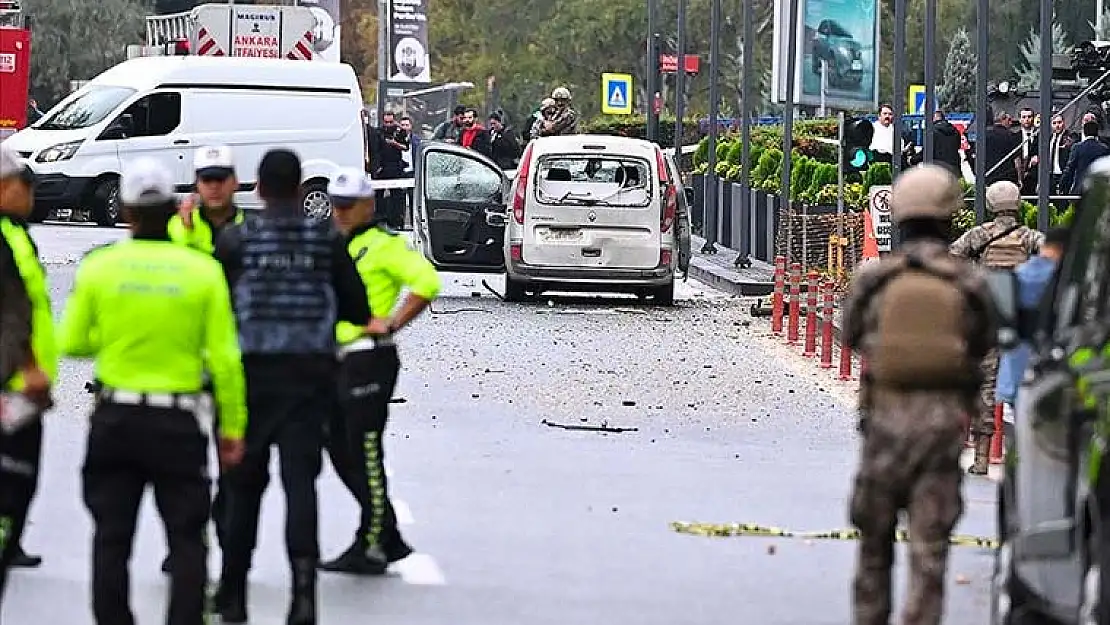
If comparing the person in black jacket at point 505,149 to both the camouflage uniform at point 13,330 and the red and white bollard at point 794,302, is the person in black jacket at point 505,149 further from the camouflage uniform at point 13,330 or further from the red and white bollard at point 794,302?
the camouflage uniform at point 13,330

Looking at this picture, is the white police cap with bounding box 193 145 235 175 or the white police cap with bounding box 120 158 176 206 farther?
the white police cap with bounding box 193 145 235 175

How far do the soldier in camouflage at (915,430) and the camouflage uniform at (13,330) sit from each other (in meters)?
2.48

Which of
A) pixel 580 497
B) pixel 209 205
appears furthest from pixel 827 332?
pixel 209 205

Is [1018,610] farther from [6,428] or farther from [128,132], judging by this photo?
[128,132]

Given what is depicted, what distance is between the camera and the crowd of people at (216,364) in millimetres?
8617

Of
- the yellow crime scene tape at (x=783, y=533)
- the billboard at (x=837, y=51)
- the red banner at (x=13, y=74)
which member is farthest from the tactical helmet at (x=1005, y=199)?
the red banner at (x=13, y=74)

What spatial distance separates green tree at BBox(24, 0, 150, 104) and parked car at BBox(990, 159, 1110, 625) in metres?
69.0

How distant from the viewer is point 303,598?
31.3 feet

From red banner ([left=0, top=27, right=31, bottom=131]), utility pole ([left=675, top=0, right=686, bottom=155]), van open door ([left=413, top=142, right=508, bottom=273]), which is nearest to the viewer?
van open door ([left=413, top=142, right=508, bottom=273])

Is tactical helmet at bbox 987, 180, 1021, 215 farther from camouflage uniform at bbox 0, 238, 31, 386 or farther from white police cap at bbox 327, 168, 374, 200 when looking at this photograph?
camouflage uniform at bbox 0, 238, 31, 386

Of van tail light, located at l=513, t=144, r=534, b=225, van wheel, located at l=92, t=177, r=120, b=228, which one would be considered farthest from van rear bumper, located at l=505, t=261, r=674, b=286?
van wheel, located at l=92, t=177, r=120, b=228

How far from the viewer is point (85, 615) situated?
1022 centimetres

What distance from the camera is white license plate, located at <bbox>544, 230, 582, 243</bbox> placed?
92.3 feet

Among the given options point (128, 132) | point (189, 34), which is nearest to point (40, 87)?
point (189, 34)
